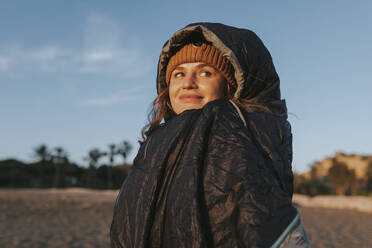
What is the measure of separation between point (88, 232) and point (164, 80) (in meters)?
6.84

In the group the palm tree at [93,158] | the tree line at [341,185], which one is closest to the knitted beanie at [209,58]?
the tree line at [341,185]

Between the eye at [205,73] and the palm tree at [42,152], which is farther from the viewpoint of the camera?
the palm tree at [42,152]

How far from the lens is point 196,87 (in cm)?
176

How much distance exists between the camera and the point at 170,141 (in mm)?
1361

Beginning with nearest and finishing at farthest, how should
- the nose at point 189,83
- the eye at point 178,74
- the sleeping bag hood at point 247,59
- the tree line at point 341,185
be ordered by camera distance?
the sleeping bag hood at point 247,59
the nose at point 189,83
the eye at point 178,74
the tree line at point 341,185

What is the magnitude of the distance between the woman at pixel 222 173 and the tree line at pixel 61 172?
48.4 m

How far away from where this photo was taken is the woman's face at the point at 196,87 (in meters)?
1.76

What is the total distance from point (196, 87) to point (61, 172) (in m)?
55.6

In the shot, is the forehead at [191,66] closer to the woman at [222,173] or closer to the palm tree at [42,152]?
the woman at [222,173]

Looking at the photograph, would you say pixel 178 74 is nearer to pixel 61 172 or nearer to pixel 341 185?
pixel 341 185

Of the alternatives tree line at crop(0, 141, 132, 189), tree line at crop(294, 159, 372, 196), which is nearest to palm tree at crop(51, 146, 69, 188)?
tree line at crop(0, 141, 132, 189)

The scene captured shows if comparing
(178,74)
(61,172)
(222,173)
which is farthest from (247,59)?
(61,172)

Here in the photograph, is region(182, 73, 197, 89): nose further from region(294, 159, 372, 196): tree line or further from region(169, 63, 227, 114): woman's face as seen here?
region(294, 159, 372, 196): tree line

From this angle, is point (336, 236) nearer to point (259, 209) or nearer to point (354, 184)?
point (259, 209)
